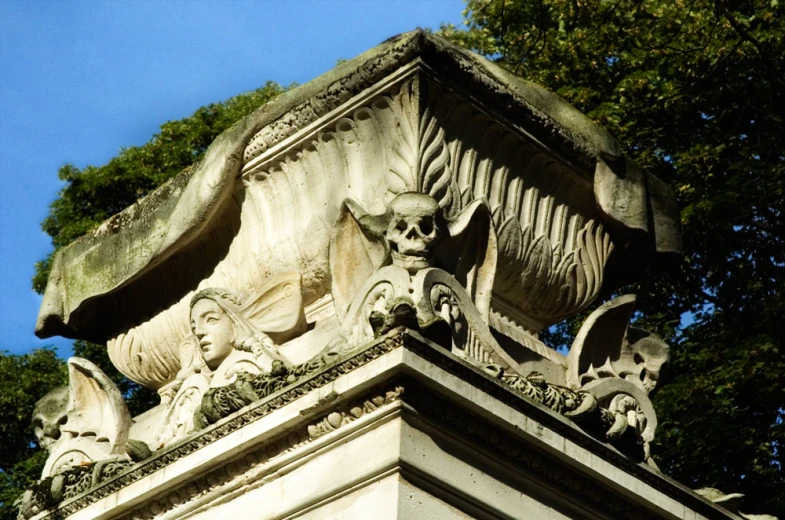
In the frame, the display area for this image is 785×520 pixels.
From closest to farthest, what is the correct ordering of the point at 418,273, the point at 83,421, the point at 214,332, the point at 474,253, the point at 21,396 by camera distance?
the point at 418,273
the point at 474,253
the point at 214,332
the point at 83,421
the point at 21,396

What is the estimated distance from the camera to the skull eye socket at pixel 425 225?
576 centimetres

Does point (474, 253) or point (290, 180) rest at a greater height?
point (290, 180)

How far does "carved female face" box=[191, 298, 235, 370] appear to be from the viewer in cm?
641

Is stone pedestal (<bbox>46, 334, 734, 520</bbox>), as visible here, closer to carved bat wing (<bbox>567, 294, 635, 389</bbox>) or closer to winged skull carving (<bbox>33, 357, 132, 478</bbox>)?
carved bat wing (<bbox>567, 294, 635, 389</bbox>)

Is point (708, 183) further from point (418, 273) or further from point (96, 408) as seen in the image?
point (418, 273)

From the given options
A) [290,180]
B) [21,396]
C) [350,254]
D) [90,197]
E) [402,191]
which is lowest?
[350,254]

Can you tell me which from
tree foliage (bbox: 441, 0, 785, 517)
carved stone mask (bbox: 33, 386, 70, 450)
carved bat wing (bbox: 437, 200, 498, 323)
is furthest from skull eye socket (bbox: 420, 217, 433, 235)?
tree foliage (bbox: 441, 0, 785, 517)

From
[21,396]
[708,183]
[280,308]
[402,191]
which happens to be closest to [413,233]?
[402,191]

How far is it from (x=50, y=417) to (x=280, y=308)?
1535 mm

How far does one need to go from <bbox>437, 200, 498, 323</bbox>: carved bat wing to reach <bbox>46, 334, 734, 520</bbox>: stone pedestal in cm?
72

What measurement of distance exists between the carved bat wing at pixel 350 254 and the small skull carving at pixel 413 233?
18 centimetres

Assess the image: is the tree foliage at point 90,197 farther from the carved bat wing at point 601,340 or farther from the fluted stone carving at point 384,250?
the carved bat wing at point 601,340

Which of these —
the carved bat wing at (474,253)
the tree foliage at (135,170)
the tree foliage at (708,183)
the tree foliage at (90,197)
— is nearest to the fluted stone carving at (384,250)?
the carved bat wing at (474,253)

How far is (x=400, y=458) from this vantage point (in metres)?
5.12
